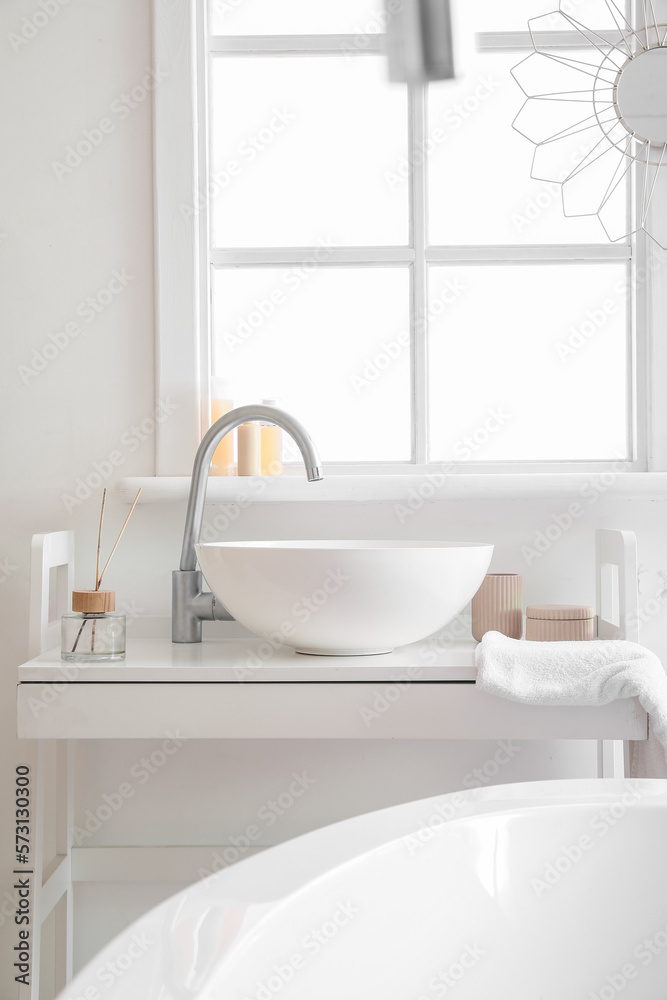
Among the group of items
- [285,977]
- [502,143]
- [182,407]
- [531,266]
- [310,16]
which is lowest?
[285,977]

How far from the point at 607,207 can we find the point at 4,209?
3.90ft

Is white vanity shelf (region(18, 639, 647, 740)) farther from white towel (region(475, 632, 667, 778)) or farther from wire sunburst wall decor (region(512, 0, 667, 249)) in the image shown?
wire sunburst wall decor (region(512, 0, 667, 249))

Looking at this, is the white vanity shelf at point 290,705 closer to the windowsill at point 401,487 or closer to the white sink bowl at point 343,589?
the white sink bowl at point 343,589

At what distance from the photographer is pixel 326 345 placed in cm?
167

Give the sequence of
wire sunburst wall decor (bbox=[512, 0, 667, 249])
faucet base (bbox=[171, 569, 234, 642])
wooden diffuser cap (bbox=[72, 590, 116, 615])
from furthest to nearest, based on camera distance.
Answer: wire sunburst wall decor (bbox=[512, 0, 667, 249]) < faucet base (bbox=[171, 569, 234, 642]) < wooden diffuser cap (bbox=[72, 590, 116, 615])

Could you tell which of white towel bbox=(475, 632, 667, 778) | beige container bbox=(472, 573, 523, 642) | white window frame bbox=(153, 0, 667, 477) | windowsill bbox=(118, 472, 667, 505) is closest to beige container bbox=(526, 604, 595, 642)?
beige container bbox=(472, 573, 523, 642)

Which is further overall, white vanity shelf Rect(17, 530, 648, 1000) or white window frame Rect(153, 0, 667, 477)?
white window frame Rect(153, 0, 667, 477)

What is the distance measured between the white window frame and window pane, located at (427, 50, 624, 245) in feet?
0.11

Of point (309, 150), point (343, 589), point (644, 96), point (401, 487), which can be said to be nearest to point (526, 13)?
point (644, 96)

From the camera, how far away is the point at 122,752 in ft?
5.16

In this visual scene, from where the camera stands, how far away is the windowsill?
5.00 ft

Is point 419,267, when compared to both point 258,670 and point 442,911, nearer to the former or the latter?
point 258,670

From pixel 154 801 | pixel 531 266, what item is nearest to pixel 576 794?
pixel 154 801

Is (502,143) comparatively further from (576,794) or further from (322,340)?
(576,794)
